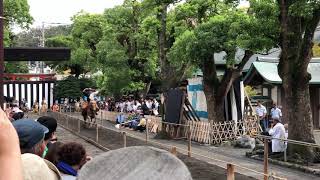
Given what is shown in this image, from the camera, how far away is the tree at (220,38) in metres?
17.0

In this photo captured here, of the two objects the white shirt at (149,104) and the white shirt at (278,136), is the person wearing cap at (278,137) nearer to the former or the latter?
the white shirt at (278,136)

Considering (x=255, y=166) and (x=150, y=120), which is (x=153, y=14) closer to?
(x=150, y=120)

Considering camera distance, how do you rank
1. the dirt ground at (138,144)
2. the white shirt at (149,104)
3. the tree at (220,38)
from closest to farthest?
the dirt ground at (138,144)
the tree at (220,38)
the white shirt at (149,104)

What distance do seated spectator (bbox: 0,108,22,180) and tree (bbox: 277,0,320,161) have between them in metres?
15.1

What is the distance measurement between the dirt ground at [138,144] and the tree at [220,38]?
13.8 feet

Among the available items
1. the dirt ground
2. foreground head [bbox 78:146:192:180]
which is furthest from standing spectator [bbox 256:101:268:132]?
foreground head [bbox 78:146:192:180]

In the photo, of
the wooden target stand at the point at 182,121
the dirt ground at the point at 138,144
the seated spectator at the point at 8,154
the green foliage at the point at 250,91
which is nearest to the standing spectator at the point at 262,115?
→ the wooden target stand at the point at 182,121

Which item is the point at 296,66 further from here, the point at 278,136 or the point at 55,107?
the point at 55,107

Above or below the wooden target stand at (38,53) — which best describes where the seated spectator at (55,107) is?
below

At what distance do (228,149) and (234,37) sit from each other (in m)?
4.34

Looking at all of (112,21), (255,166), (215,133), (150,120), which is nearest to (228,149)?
(215,133)

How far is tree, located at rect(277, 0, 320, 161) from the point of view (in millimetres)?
16406

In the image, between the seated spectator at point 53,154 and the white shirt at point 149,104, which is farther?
the white shirt at point 149,104

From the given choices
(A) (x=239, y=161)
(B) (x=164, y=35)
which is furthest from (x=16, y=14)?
(A) (x=239, y=161)
